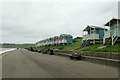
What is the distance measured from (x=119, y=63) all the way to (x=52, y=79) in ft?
21.5

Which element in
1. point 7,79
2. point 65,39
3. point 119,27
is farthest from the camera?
point 65,39

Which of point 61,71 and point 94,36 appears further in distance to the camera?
point 94,36

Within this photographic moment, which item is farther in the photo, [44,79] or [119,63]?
[119,63]

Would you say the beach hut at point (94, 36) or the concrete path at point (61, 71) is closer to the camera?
the concrete path at point (61, 71)

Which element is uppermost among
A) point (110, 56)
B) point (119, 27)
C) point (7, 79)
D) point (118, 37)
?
point (119, 27)

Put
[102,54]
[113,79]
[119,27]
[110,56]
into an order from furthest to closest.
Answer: [119,27]
[102,54]
[110,56]
[113,79]

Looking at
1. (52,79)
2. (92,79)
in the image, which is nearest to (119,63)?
(92,79)

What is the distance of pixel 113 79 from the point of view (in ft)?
18.7

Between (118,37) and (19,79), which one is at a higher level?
(118,37)

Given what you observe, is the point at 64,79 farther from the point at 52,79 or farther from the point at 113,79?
the point at 113,79

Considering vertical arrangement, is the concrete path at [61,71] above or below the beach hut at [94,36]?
below

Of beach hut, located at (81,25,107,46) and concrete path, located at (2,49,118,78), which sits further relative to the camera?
beach hut, located at (81,25,107,46)

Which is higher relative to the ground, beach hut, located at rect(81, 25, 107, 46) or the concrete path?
beach hut, located at rect(81, 25, 107, 46)

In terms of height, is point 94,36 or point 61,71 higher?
point 94,36
